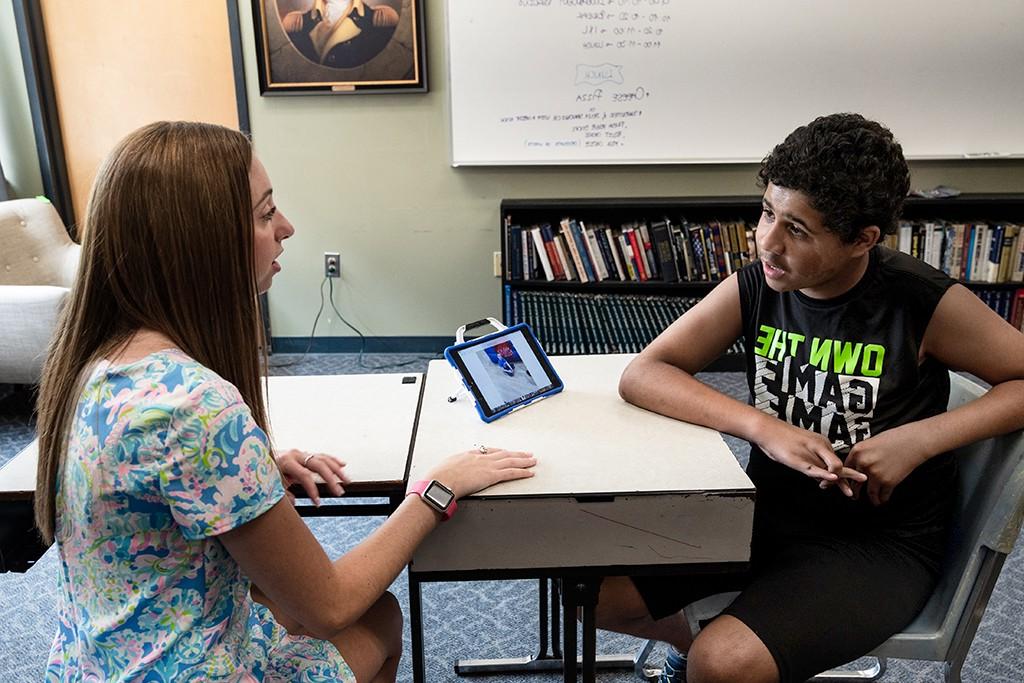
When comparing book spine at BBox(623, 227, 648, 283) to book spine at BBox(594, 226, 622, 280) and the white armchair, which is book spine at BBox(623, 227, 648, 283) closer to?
book spine at BBox(594, 226, 622, 280)

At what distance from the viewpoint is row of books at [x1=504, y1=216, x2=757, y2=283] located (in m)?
3.37

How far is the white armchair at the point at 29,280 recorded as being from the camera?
275 cm

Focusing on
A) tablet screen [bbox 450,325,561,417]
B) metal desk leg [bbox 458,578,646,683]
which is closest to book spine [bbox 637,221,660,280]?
metal desk leg [bbox 458,578,646,683]

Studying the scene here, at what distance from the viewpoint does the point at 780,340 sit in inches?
53.7

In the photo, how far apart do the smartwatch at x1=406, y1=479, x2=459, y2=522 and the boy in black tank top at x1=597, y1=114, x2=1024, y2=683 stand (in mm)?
371

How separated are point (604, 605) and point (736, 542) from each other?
0.95ft

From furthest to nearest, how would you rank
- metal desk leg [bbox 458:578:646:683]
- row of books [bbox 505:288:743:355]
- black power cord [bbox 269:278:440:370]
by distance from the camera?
black power cord [bbox 269:278:440:370] → row of books [bbox 505:288:743:355] → metal desk leg [bbox 458:578:646:683]

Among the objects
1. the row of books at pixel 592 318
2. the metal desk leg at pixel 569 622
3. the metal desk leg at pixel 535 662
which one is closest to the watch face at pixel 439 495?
the metal desk leg at pixel 569 622

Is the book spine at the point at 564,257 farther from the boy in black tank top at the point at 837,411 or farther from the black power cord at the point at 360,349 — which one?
the boy in black tank top at the point at 837,411

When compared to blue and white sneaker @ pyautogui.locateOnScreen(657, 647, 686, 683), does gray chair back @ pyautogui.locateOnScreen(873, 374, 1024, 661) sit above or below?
above

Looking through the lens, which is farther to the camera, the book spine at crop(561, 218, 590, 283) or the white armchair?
the book spine at crop(561, 218, 590, 283)

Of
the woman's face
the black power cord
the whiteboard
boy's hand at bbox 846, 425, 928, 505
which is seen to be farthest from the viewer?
the black power cord

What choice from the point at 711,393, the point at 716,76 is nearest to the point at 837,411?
the point at 711,393

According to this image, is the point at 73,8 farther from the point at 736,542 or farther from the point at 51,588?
the point at 736,542
